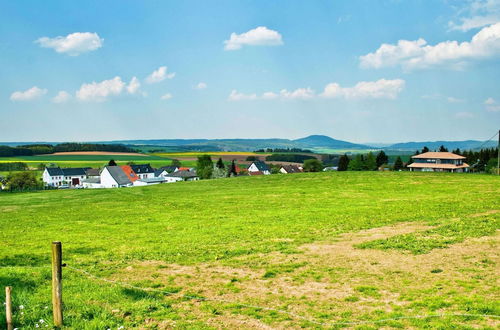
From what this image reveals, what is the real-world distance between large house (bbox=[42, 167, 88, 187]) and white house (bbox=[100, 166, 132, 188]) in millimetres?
34798

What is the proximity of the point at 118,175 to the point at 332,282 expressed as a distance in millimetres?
109250

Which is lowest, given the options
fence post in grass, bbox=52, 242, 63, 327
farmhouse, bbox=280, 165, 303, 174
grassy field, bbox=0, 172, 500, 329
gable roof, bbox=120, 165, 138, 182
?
farmhouse, bbox=280, 165, 303, 174

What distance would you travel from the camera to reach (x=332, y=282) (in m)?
12.5

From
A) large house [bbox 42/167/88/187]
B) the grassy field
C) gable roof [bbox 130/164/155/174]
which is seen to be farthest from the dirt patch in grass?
large house [bbox 42/167/88/187]

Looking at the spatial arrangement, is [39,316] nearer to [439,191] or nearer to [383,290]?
[383,290]

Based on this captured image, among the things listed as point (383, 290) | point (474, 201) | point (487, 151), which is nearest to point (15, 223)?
point (383, 290)

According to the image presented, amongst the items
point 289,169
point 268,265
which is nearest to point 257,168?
point 289,169

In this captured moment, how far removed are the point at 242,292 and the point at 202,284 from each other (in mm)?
1523

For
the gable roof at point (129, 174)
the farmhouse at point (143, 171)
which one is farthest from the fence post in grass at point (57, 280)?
the farmhouse at point (143, 171)

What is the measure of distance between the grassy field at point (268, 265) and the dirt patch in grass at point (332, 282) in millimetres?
49

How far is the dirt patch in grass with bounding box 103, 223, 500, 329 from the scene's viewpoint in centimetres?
1019

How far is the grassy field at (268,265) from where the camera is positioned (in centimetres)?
1005

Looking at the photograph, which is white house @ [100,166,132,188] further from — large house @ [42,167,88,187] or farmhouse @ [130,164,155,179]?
large house @ [42,167,88,187]

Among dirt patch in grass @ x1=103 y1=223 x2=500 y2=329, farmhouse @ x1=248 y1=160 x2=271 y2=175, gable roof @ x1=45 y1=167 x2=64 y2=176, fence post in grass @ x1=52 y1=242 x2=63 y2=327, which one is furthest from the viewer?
farmhouse @ x1=248 y1=160 x2=271 y2=175
